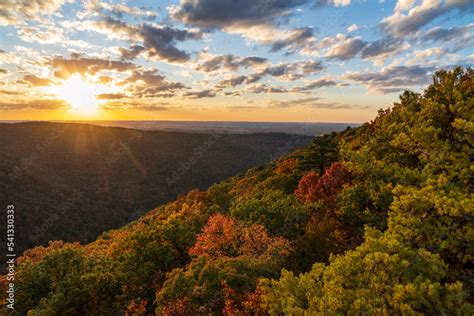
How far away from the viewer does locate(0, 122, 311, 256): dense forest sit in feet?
332

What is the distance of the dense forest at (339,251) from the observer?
10.1 metres

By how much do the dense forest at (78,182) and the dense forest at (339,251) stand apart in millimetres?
74909

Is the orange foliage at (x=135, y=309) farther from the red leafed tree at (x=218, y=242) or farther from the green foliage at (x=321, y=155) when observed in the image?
the green foliage at (x=321, y=155)

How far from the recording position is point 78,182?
14038 cm

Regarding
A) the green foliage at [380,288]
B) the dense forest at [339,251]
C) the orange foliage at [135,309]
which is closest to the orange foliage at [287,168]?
the dense forest at [339,251]

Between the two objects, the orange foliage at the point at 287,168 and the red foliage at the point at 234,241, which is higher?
the orange foliage at the point at 287,168

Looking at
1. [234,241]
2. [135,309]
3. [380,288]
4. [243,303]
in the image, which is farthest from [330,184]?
[380,288]

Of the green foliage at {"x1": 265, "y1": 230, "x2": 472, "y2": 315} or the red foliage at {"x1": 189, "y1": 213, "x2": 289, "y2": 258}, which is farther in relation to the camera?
the red foliage at {"x1": 189, "y1": 213, "x2": 289, "y2": 258}

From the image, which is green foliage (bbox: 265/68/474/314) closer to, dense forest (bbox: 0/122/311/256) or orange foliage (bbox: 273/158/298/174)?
orange foliage (bbox: 273/158/298/174)

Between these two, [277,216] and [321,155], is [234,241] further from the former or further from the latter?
[321,155]

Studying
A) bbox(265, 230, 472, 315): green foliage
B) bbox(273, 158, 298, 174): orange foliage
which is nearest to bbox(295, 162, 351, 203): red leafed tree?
bbox(265, 230, 472, 315): green foliage

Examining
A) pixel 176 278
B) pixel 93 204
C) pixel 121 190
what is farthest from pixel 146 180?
pixel 176 278

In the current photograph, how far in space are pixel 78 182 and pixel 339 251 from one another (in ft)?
468

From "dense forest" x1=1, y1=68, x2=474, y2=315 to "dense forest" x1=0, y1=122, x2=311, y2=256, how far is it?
7491cm
